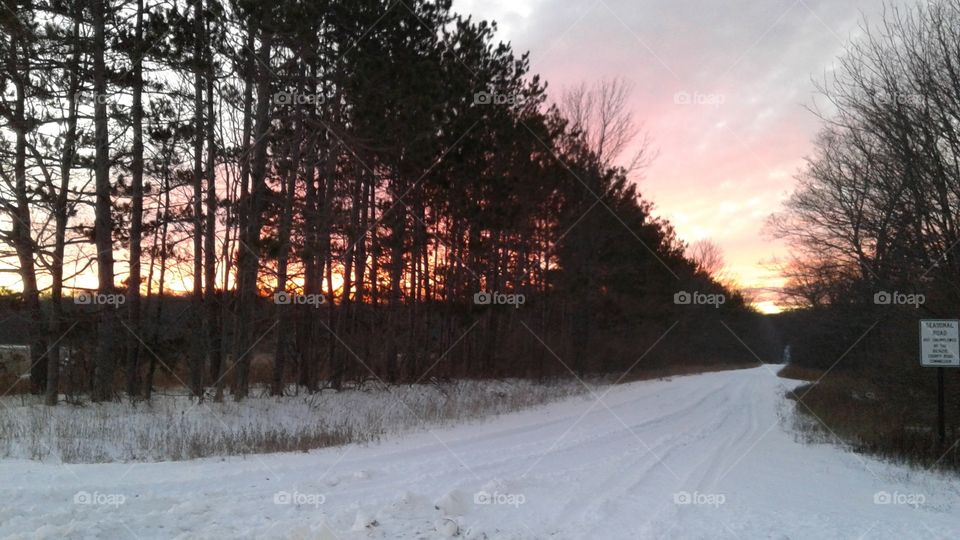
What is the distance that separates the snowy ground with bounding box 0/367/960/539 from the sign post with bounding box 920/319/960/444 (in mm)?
2087

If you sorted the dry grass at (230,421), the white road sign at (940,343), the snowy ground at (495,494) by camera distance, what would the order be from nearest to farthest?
1. the snowy ground at (495,494)
2. the dry grass at (230,421)
3. the white road sign at (940,343)

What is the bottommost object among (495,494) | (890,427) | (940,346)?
(890,427)

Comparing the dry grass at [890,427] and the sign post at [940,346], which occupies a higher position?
the sign post at [940,346]

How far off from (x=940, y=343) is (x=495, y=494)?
10.4 m

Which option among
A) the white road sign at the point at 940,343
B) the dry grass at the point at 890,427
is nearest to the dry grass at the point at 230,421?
the dry grass at the point at 890,427

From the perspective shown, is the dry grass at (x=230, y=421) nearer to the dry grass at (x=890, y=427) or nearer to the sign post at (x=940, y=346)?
the dry grass at (x=890, y=427)

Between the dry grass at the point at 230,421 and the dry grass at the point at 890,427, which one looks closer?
the dry grass at the point at 230,421

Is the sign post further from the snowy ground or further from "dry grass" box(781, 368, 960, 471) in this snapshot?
the snowy ground

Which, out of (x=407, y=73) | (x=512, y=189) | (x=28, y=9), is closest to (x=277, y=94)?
(x=407, y=73)

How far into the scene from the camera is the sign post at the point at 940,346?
44.3 ft

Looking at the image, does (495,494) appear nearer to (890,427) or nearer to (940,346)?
(940,346)

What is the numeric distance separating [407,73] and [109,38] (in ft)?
27.1

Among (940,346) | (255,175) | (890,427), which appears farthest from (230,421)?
(890,427)

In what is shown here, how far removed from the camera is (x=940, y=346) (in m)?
13.7
